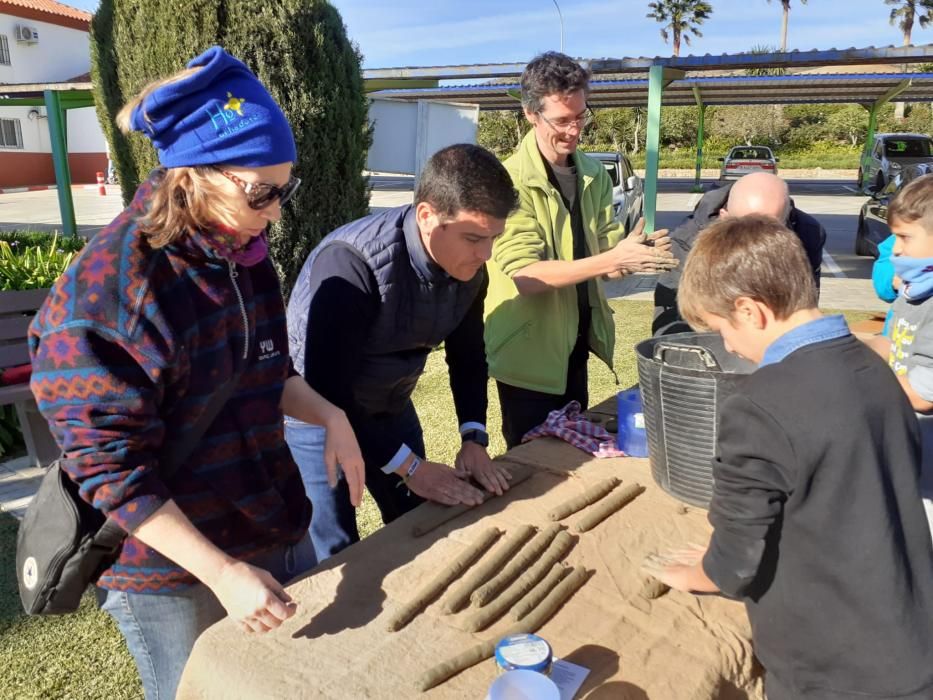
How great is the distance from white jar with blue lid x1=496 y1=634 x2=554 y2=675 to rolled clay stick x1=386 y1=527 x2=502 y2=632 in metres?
0.22

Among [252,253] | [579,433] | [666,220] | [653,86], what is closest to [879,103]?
[666,220]

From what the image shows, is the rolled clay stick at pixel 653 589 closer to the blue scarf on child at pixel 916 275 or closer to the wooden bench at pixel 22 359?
the blue scarf on child at pixel 916 275

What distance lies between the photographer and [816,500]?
1163 mm

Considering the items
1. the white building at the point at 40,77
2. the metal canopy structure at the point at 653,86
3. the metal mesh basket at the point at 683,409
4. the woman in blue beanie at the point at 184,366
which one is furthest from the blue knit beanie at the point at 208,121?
the white building at the point at 40,77

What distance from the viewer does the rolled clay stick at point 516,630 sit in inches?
48.2

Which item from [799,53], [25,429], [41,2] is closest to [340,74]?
[25,429]

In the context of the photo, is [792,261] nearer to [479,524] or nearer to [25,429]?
[479,524]

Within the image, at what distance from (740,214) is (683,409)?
107cm

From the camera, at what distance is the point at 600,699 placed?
1205 mm

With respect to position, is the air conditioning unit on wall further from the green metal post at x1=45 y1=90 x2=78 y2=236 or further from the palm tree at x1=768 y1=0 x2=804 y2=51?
the palm tree at x1=768 y1=0 x2=804 y2=51

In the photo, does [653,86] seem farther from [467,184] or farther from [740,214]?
[467,184]

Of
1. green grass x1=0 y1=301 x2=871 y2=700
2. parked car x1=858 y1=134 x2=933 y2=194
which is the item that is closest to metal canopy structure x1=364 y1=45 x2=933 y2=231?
parked car x1=858 y1=134 x2=933 y2=194

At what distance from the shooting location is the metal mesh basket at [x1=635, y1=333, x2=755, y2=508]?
5.56 feet

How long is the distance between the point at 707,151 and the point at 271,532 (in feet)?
126
